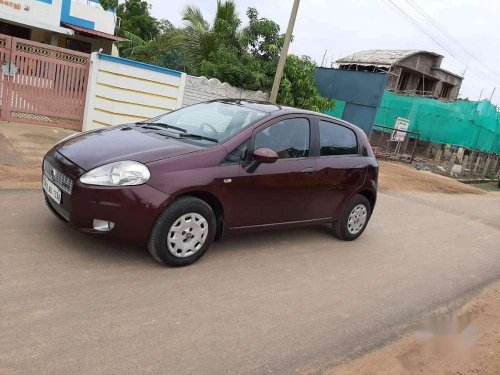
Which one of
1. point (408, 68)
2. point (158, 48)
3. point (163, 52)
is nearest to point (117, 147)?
point (163, 52)

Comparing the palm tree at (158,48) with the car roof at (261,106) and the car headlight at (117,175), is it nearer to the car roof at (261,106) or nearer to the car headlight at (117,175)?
the car roof at (261,106)

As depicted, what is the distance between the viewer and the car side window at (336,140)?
5.66 meters

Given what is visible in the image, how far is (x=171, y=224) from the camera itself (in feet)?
13.8

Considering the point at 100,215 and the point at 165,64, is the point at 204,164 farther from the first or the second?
the point at 165,64

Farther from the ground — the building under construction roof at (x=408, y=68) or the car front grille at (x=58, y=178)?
the building under construction roof at (x=408, y=68)

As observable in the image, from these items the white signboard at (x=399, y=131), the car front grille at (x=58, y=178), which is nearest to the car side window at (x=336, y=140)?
the car front grille at (x=58, y=178)

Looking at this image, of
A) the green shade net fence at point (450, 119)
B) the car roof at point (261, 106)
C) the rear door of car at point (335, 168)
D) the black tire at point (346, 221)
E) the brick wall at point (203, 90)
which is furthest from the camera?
the green shade net fence at point (450, 119)

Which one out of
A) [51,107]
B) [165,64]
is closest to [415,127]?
[165,64]

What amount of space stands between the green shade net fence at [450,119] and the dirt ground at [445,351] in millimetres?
16620

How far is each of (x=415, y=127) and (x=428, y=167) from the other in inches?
103

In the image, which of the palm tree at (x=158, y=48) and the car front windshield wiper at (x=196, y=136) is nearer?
the car front windshield wiper at (x=196, y=136)

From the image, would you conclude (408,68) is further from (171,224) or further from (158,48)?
(171,224)

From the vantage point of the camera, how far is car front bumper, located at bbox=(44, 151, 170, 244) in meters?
4.02

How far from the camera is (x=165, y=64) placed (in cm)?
1542
